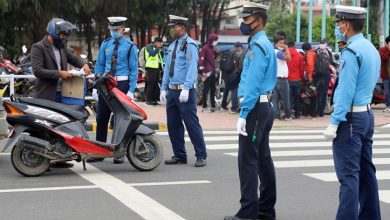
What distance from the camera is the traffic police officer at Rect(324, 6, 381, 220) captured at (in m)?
5.37

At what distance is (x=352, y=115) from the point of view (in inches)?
215

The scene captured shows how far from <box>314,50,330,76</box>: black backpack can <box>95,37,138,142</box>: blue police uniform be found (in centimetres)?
759

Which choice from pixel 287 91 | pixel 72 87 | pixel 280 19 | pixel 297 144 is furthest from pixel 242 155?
pixel 280 19

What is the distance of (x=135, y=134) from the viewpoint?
8773mm

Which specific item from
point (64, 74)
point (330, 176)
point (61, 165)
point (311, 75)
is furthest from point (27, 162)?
point (311, 75)

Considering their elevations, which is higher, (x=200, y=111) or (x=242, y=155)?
(x=242, y=155)

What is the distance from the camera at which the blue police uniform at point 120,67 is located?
9.46 metres

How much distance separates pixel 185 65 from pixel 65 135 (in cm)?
189

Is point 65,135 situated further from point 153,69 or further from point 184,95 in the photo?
point 153,69

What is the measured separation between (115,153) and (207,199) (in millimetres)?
1831

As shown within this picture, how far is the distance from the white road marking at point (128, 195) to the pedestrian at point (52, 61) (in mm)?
561

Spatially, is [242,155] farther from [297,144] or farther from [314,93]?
[314,93]

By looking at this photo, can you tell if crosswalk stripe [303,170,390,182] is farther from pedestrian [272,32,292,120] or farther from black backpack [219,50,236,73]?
black backpack [219,50,236,73]

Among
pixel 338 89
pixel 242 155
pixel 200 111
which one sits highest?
pixel 338 89
